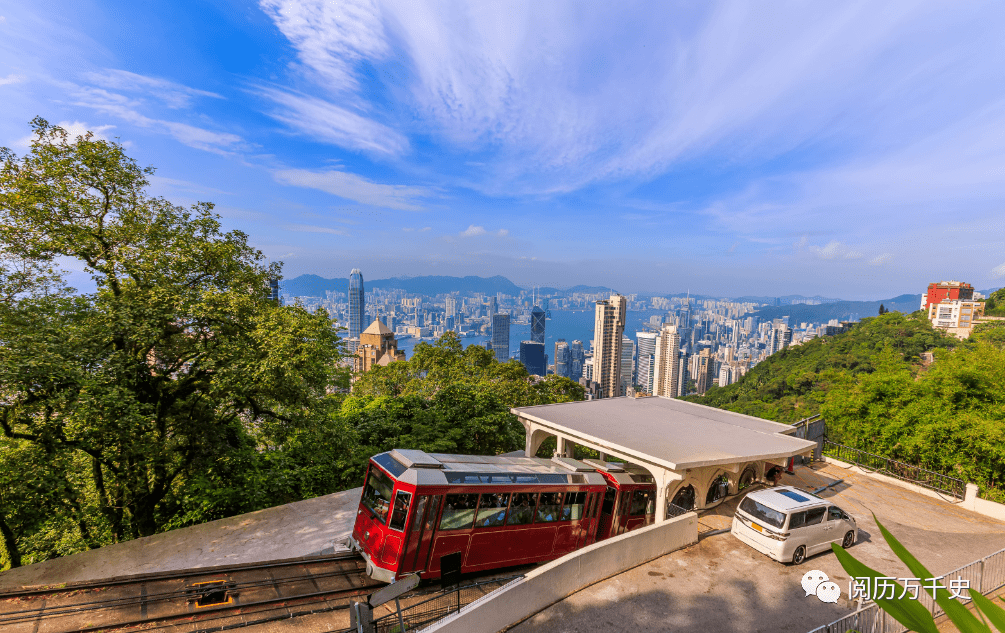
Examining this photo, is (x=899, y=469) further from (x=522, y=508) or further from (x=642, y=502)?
(x=522, y=508)

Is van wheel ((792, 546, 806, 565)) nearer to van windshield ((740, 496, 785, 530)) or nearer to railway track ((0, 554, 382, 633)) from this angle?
van windshield ((740, 496, 785, 530))

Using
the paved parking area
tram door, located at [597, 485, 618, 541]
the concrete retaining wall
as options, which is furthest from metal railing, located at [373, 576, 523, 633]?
tram door, located at [597, 485, 618, 541]

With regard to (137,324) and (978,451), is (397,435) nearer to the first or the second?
(137,324)

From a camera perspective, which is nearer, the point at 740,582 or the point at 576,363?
the point at 740,582

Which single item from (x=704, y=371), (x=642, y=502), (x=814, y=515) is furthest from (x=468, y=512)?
(x=704, y=371)

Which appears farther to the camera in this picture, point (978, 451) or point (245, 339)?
point (978, 451)

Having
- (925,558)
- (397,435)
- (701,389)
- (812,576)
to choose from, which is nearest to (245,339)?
(397,435)
